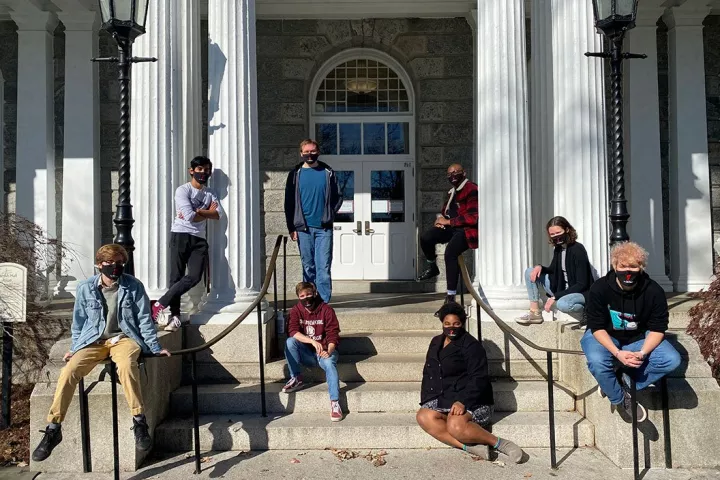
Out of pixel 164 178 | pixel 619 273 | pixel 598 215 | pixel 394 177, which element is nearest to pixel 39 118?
pixel 164 178

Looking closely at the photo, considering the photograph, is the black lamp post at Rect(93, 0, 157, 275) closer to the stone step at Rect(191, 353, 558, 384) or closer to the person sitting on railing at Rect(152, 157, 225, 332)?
the person sitting on railing at Rect(152, 157, 225, 332)

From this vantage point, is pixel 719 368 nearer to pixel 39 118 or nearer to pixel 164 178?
pixel 164 178

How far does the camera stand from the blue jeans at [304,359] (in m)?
6.28

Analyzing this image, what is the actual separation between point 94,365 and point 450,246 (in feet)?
13.6

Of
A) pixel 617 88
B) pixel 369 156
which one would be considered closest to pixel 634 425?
pixel 617 88

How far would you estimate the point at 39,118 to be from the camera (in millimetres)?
11820

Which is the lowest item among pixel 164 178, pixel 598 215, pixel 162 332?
pixel 162 332

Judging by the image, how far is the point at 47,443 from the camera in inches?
200

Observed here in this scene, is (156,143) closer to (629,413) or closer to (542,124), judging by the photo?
(542,124)

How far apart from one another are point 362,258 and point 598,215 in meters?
5.54

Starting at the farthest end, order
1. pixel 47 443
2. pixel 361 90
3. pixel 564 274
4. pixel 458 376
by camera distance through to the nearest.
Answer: pixel 361 90, pixel 564 274, pixel 458 376, pixel 47 443

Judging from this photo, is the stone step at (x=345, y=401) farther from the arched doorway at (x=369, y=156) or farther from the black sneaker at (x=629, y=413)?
the arched doorway at (x=369, y=156)

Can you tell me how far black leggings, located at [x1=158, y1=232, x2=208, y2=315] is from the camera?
6.93m

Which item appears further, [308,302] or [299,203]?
[299,203]
